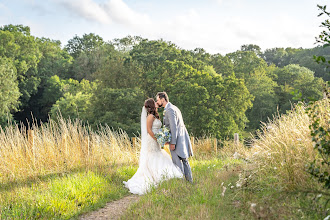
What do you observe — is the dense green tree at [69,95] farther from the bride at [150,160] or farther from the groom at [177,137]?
the groom at [177,137]

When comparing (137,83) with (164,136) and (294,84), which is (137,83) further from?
(164,136)

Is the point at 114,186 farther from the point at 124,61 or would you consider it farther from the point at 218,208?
the point at 124,61

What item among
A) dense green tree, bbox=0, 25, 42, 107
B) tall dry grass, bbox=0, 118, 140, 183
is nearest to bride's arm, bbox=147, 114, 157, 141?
tall dry grass, bbox=0, 118, 140, 183

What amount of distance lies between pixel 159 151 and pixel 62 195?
2.11 m

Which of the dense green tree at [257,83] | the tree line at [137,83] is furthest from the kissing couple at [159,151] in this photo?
the dense green tree at [257,83]

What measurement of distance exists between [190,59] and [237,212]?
26.2m

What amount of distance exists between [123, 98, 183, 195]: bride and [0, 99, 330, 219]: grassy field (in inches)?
13.2

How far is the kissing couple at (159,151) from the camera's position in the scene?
5887 millimetres

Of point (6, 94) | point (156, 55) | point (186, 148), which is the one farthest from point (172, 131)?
point (6, 94)

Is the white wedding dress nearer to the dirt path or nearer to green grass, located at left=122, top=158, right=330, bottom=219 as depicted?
the dirt path

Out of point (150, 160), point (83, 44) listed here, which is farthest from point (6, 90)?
point (150, 160)

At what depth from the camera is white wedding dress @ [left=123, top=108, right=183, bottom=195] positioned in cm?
638

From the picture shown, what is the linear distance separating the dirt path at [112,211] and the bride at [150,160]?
50 centimetres

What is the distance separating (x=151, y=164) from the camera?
6648mm
